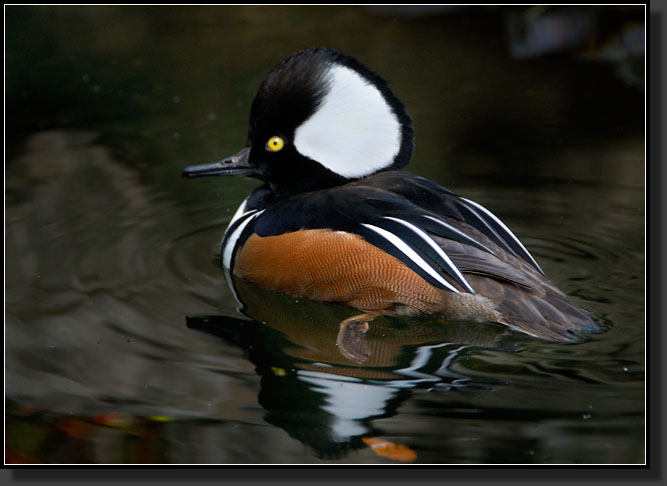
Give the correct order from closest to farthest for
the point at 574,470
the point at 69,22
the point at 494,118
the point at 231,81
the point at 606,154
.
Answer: the point at 574,470, the point at 606,154, the point at 494,118, the point at 231,81, the point at 69,22

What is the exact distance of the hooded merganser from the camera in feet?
14.5

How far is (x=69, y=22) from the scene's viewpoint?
10.1 meters

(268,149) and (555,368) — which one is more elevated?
(268,149)

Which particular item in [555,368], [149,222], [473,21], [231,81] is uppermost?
[473,21]

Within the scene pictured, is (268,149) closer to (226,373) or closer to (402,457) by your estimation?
(226,373)

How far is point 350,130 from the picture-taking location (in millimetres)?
5062

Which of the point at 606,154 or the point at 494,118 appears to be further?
the point at 494,118

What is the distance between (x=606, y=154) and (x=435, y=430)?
430 cm

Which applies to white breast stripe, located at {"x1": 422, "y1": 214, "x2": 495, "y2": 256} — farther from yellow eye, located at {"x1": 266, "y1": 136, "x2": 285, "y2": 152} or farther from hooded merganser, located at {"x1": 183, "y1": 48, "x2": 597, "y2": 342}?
yellow eye, located at {"x1": 266, "y1": 136, "x2": 285, "y2": 152}

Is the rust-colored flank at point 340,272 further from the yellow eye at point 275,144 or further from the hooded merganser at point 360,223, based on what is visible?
the yellow eye at point 275,144

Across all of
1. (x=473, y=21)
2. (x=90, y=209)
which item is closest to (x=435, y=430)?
(x=90, y=209)

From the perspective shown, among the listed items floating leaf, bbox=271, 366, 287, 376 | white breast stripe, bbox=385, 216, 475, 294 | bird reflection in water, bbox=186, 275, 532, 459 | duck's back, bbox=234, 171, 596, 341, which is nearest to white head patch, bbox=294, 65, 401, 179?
duck's back, bbox=234, 171, 596, 341

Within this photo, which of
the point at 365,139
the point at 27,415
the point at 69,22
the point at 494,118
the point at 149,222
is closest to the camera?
the point at 27,415

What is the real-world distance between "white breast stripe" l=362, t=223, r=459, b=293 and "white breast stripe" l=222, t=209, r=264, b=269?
99cm
